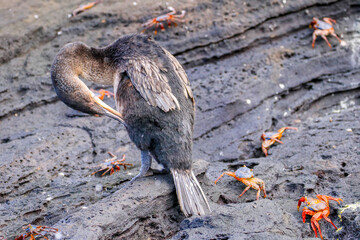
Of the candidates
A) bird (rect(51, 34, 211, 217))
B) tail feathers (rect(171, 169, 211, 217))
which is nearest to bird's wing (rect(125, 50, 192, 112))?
bird (rect(51, 34, 211, 217))

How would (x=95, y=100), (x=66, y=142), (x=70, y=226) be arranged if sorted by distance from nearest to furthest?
(x=70, y=226) < (x=95, y=100) < (x=66, y=142)

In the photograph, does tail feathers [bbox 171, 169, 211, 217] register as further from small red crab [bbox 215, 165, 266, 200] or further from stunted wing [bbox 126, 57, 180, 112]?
stunted wing [bbox 126, 57, 180, 112]

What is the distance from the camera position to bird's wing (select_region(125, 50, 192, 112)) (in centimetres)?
388

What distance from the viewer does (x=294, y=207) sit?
3729 mm

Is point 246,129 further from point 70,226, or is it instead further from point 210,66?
point 70,226

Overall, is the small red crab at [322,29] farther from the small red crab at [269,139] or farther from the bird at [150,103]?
the bird at [150,103]

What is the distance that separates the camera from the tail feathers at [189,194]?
367 cm

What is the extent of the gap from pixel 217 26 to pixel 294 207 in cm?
364

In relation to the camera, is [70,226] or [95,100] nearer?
[70,226]

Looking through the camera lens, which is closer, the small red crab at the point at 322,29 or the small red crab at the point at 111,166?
the small red crab at the point at 111,166

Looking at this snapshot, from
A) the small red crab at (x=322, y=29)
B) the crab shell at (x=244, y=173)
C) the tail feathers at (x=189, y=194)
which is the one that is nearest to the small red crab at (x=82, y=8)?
the small red crab at (x=322, y=29)

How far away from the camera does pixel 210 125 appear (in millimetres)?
5797

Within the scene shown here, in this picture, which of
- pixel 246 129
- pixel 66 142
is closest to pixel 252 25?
pixel 246 129

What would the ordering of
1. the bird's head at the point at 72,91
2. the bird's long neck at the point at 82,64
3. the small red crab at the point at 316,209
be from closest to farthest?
the small red crab at the point at 316,209
the bird's head at the point at 72,91
the bird's long neck at the point at 82,64
